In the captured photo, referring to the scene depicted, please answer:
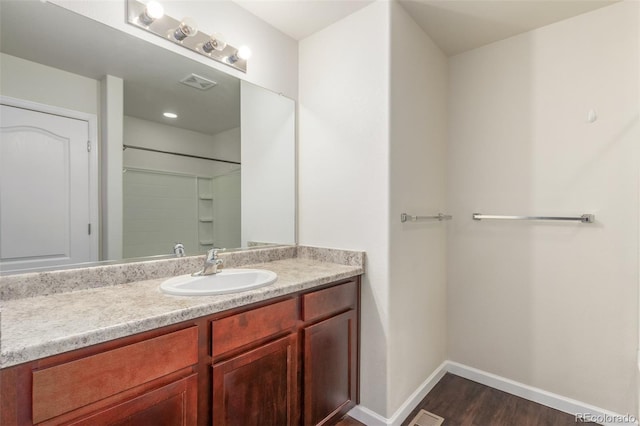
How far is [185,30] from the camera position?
1.52 metres

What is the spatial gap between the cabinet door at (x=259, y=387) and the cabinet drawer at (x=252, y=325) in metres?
0.05

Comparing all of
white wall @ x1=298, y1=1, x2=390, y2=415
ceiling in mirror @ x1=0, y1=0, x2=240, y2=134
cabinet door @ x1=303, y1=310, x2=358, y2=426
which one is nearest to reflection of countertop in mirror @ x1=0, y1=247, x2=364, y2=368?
cabinet door @ x1=303, y1=310, x2=358, y2=426

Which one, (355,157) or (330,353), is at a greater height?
(355,157)

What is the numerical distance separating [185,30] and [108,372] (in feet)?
4.91

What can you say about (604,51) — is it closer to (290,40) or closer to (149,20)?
(290,40)

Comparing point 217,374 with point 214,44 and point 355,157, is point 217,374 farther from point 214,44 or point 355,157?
point 214,44

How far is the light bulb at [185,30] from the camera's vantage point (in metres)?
1.51

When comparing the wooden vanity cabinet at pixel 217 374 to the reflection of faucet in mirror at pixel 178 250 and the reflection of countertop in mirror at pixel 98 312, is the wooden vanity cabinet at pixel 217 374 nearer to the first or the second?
the reflection of countertop in mirror at pixel 98 312

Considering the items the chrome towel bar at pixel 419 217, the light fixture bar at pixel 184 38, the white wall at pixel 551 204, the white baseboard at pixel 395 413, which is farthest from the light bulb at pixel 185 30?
the white baseboard at pixel 395 413

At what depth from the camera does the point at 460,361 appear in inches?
90.3

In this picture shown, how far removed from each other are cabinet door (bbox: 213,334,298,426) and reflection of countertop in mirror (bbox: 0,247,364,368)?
A: 0.76 ft

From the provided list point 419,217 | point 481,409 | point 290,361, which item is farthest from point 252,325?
point 481,409

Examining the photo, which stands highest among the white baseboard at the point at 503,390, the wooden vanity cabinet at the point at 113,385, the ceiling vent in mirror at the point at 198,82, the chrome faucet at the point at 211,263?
the ceiling vent in mirror at the point at 198,82

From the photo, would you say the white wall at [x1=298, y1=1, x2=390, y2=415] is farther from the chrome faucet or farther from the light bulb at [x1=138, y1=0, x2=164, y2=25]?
the light bulb at [x1=138, y1=0, x2=164, y2=25]
